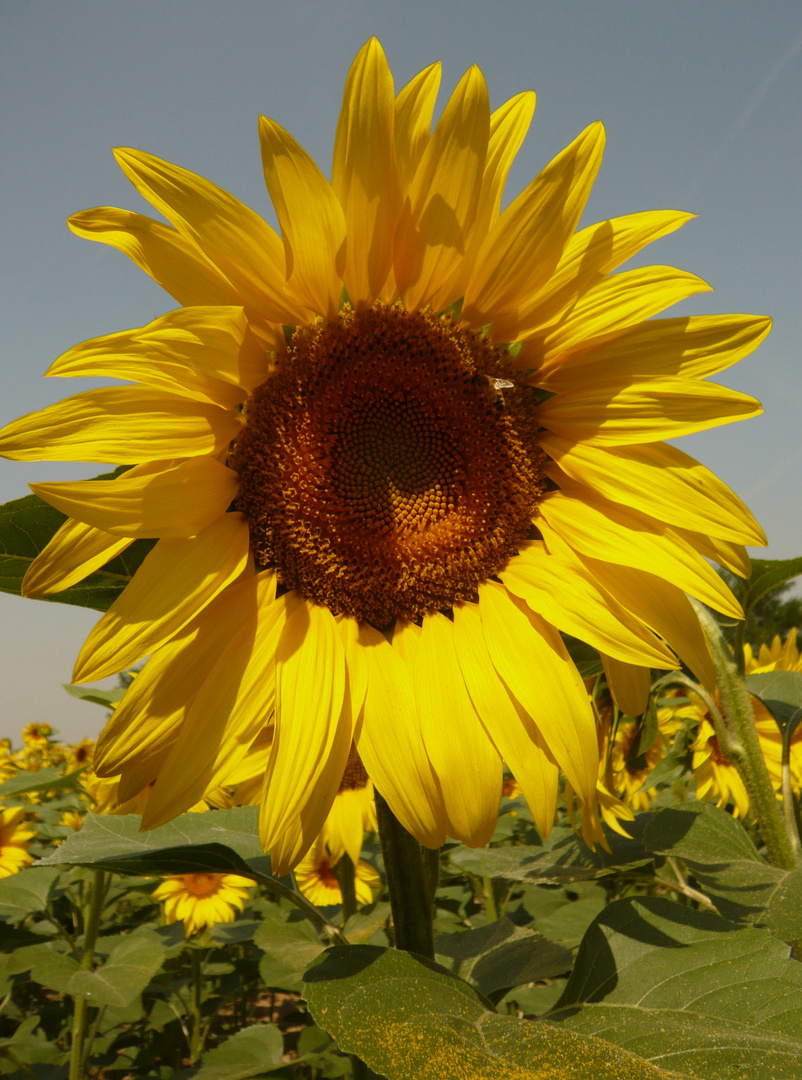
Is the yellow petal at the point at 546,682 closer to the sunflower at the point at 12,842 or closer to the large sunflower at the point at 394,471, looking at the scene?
the large sunflower at the point at 394,471

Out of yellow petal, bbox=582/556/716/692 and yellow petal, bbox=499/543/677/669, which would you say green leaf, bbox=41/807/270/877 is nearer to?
yellow petal, bbox=499/543/677/669

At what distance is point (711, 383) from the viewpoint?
1.40 metres

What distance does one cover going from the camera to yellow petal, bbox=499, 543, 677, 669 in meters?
1.28

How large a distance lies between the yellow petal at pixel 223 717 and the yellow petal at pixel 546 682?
0.39 meters

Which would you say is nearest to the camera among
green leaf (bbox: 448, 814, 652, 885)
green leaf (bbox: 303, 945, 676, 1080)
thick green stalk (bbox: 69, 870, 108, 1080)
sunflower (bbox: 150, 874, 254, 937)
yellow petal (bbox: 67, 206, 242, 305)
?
green leaf (bbox: 303, 945, 676, 1080)

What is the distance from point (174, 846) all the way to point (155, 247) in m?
1.05

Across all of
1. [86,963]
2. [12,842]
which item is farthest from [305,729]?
[12,842]

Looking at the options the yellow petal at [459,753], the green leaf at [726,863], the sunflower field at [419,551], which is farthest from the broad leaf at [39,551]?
the green leaf at [726,863]

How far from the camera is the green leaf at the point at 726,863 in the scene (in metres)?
1.48

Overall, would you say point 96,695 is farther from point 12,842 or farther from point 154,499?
point 12,842

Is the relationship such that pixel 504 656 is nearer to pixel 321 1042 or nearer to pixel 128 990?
pixel 128 990

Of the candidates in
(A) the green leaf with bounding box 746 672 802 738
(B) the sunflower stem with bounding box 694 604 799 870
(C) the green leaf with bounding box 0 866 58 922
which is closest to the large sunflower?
(B) the sunflower stem with bounding box 694 604 799 870

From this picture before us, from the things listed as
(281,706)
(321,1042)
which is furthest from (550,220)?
(321,1042)

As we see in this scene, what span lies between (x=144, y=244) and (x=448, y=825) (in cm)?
102
